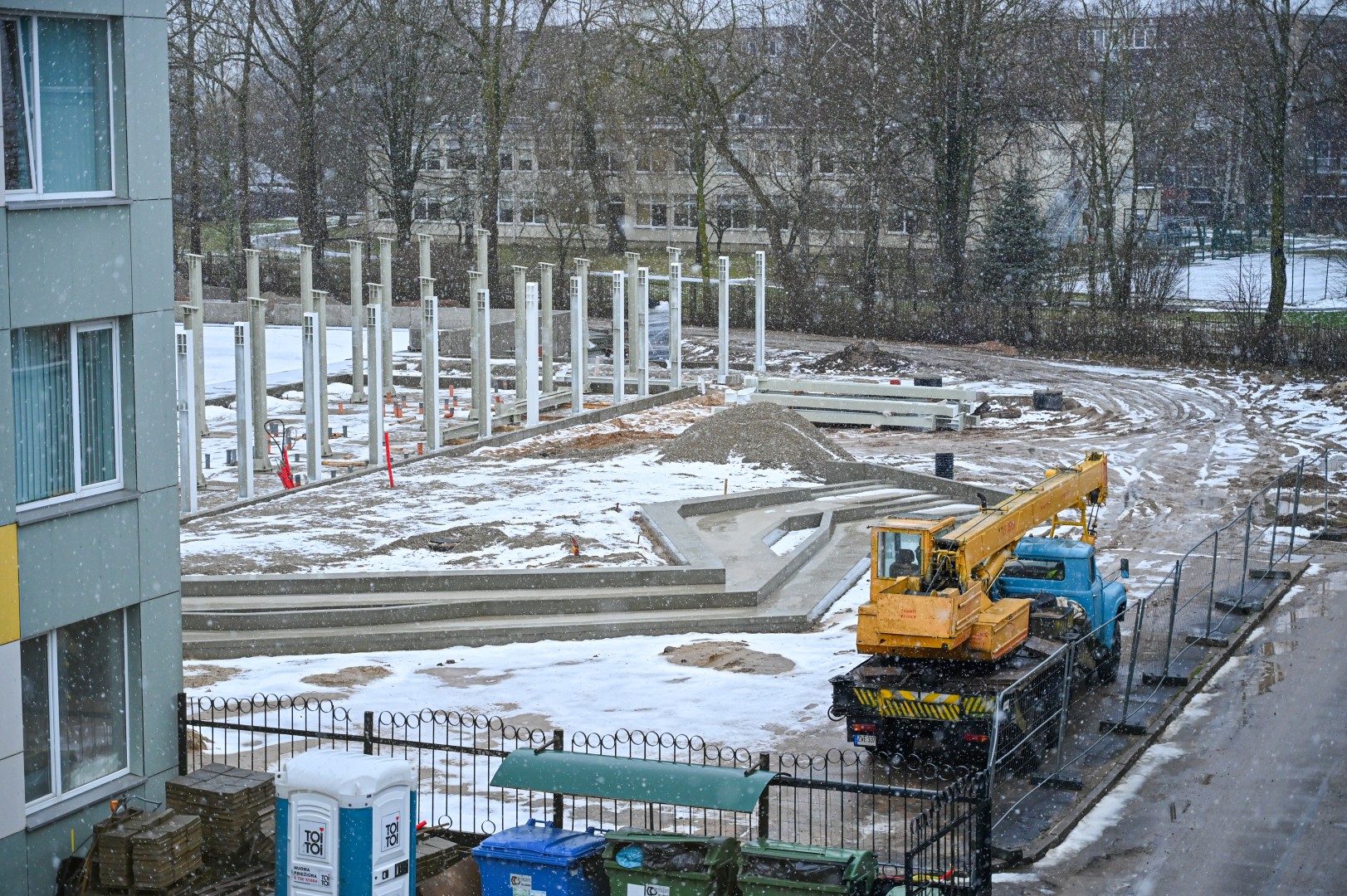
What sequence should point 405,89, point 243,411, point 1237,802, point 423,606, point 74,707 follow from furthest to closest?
point 405,89
point 243,411
point 423,606
point 1237,802
point 74,707

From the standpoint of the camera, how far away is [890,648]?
14.9 m

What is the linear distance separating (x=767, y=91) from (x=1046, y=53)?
451 inches

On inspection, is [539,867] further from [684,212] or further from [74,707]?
[684,212]

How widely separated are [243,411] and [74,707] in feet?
46.7

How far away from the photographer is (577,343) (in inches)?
1313

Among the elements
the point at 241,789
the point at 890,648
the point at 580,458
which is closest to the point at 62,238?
the point at 241,789

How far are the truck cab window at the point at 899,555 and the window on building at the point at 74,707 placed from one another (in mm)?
6964

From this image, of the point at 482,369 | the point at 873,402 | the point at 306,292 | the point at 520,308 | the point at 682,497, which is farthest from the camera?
the point at 873,402

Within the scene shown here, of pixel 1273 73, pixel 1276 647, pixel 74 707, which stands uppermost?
pixel 1273 73

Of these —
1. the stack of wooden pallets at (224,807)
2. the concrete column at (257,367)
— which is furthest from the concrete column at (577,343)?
the stack of wooden pallets at (224,807)

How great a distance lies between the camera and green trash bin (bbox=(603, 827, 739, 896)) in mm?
10117

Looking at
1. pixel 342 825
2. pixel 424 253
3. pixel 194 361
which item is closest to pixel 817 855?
Result: pixel 342 825

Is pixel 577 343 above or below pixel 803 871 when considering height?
above

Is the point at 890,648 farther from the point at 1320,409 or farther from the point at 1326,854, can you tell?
the point at 1320,409
